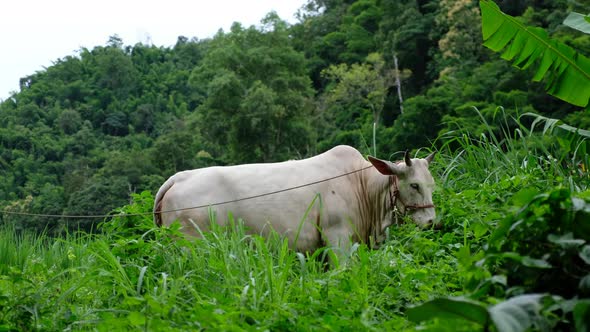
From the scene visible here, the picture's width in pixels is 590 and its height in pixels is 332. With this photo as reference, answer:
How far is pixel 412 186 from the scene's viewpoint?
265 inches

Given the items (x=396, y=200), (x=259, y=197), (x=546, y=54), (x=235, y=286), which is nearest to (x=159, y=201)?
(x=259, y=197)

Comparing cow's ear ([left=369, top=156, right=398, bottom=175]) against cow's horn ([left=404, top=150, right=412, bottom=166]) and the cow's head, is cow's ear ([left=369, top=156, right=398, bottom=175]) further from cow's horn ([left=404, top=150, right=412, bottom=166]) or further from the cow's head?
A: cow's horn ([left=404, top=150, right=412, bottom=166])

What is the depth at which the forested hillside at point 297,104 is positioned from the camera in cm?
4006

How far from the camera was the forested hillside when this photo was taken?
40062 mm

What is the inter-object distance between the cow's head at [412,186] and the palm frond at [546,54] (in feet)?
4.61

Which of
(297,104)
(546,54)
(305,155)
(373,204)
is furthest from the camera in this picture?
(305,155)

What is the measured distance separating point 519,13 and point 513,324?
49303 millimetres

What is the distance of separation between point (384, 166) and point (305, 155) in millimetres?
43115

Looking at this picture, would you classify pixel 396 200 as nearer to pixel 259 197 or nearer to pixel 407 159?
pixel 407 159

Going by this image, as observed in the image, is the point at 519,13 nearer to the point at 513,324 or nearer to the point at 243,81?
the point at 243,81

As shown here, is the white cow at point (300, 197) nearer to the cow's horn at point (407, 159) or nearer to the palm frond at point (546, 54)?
the cow's horn at point (407, 159)

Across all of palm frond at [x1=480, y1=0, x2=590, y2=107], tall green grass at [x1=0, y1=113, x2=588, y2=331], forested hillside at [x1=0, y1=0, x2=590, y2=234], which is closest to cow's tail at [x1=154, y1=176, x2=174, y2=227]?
tall green grass at [x1=0, y1=113, x2=588, y2=331]

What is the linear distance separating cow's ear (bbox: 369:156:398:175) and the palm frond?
61.8 inches

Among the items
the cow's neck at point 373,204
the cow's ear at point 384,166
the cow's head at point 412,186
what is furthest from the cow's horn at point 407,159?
the cow's neck at point 373,204
